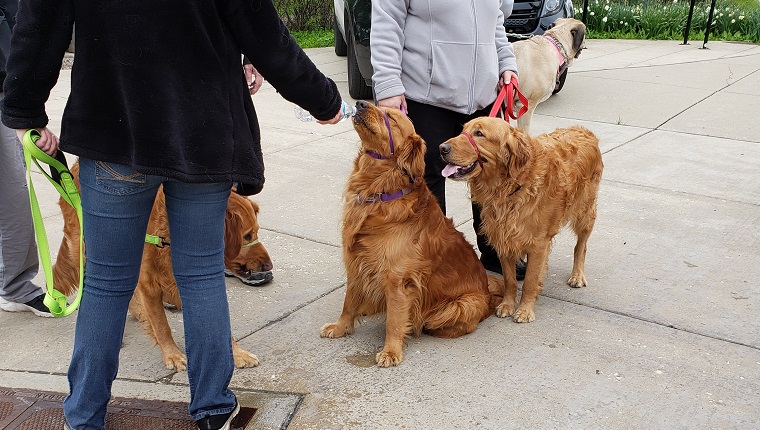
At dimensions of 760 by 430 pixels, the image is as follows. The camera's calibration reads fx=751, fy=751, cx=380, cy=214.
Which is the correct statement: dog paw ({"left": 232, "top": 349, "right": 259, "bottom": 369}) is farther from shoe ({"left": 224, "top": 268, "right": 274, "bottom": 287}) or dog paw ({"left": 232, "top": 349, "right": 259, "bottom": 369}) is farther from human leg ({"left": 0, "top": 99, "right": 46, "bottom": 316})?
human leg ({"left": 0, "top": 99, "right": 46, "bottom": 316})

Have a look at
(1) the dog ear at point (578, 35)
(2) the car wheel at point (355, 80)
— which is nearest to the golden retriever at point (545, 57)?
(1) the dog ear at point (578, 35)

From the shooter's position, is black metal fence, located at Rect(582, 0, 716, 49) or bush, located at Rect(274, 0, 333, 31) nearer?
black metal fence, located at Rect(582, 0, 716, 49)

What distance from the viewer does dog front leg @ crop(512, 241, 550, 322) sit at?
13.3 feet

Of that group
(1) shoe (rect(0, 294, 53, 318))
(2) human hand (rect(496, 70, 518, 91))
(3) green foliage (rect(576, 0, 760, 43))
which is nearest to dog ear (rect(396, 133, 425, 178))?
(2) human hand (rect(496, 70, 518, 91))

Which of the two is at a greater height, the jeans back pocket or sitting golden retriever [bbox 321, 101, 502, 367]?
the jeans back pocket

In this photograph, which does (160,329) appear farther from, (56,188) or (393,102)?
(393,102)

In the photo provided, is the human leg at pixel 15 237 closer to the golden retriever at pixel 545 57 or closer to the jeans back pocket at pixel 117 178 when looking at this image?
the jeans back pocket at pixel 117 178

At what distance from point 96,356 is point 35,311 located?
5.34 feet

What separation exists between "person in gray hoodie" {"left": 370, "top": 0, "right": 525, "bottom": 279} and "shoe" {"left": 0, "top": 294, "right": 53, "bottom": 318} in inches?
82.2

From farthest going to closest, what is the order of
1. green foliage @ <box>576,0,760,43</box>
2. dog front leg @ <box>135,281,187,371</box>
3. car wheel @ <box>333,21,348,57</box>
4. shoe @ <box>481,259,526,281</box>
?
green foliage @ <box>576,0,760,43</box>, car wheel @ <box>333,21,348,57</box>, shoe @ <box>481,259,526,281</box>, dog front leg @ <box>135,281,187,371</box>

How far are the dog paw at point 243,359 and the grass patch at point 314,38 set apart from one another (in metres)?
10.7

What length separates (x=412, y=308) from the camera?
3.69 m

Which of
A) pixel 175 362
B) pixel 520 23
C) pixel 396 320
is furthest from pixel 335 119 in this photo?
pixel 520 23

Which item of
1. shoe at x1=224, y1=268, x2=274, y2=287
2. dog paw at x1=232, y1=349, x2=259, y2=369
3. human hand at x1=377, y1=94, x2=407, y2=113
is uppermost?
human hand at x1=377, y1=94, x2=407, y2=113
